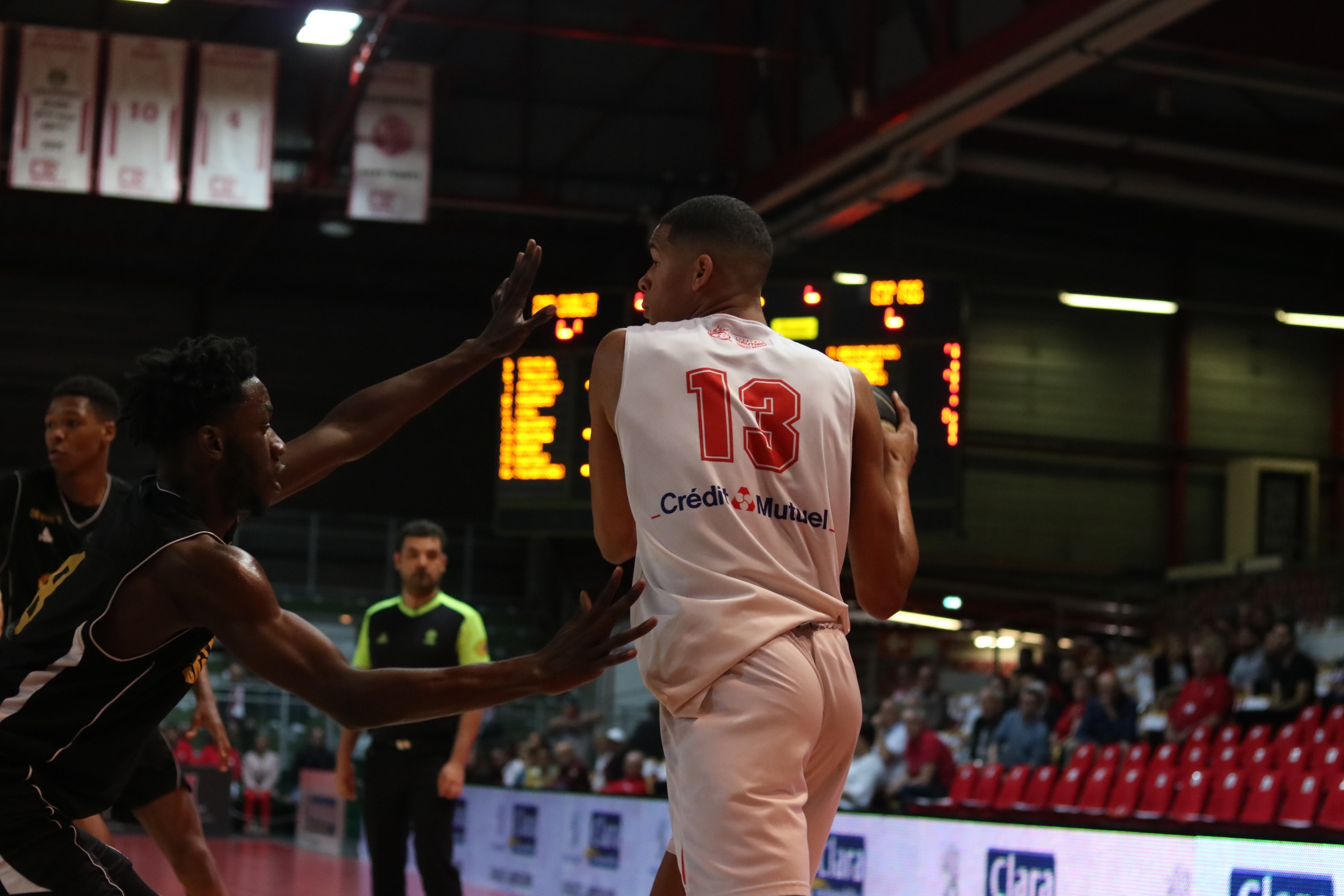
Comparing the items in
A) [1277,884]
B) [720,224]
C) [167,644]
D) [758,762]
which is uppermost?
[720,224]

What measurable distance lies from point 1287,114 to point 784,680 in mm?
20489

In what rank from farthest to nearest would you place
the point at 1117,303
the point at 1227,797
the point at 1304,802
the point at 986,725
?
the point at 1117,303, the point at 986,725, the point at 1227,797, the point at 1304,802

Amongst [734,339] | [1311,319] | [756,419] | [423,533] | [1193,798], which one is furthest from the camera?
[1311,319]

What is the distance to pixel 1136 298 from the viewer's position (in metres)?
25.6

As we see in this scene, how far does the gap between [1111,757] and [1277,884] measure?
680 cm

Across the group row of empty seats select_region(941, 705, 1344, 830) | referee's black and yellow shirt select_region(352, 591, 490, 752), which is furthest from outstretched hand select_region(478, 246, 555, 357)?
row of empty seats select_region(941, 705, 1344, 830)

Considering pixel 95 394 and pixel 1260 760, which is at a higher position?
pixel 95 394

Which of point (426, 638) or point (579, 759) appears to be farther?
point (579, 759)

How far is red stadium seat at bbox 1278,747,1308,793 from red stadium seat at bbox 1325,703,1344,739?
1.74ft

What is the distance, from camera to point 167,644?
3.08 m

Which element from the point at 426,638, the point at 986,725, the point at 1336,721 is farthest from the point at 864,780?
the point at 426,638

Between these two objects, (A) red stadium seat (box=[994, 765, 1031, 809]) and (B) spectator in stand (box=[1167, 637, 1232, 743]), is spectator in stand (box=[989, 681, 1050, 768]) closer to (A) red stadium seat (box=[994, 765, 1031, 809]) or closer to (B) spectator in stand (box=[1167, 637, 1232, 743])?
(A) red stadium seat (box=[994, 765, 1031, 809])

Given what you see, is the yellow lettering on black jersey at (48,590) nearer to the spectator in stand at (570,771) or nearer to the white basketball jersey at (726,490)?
the white basketball jersey at (726,490)

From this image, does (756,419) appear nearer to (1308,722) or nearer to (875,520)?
(875,520)
